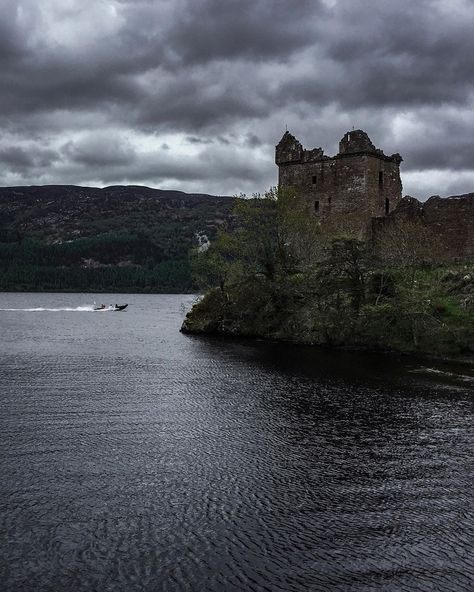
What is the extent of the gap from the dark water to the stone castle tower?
3174cm

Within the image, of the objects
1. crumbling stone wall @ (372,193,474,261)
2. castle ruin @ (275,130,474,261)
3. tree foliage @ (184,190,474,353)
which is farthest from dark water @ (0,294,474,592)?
castle ruin @ (275,130,474,261)

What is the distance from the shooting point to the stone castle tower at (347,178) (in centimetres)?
5978

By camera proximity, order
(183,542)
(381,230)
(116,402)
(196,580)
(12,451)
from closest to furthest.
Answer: (196,580)
(183,542)
(12,451)
(116,402)
(381,230)

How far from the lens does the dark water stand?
11.2m

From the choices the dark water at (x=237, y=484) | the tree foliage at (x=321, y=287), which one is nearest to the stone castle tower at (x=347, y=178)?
the tree foliage at (x=321, y=287)

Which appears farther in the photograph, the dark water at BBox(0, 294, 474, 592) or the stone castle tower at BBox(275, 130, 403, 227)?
the stone castle tower at BBox(275, 130, 403, 227)

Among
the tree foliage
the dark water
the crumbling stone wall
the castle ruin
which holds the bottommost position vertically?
the dark water

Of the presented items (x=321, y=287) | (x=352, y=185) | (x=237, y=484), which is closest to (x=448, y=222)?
(x=352, y=185)

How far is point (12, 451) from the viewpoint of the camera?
18.1 metres

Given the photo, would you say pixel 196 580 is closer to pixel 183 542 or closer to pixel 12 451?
pixel 183 542

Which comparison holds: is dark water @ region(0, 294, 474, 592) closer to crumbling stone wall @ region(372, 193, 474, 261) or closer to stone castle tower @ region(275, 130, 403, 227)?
crumbling stone wall @ region(372, 193, 474, 261)

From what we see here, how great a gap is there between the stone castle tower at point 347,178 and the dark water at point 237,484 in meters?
31.7

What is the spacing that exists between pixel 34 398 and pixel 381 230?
40930mm

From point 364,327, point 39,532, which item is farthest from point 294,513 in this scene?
point 364,327
